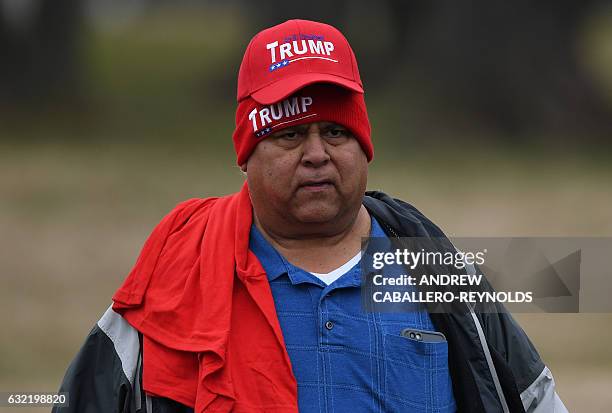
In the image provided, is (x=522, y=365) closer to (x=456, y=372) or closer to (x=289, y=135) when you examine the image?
(x=456, y=372)

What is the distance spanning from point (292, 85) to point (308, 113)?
0.06 meters

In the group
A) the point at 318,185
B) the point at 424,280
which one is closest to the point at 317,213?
the point at 318,185

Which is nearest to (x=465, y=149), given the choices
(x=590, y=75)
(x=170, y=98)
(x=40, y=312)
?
(x=590, y=75)

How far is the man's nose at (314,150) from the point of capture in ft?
6.98

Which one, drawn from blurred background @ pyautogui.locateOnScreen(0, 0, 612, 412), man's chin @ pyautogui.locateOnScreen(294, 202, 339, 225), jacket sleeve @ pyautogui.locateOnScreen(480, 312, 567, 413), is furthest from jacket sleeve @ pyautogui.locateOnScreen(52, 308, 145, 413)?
blurred background @ pyautogui.locateOnScreen(0, 0, 612, 412)

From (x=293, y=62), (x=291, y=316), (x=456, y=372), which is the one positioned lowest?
(x=456, y=372)

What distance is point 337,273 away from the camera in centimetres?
221

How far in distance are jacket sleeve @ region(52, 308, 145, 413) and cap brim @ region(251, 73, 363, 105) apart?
0.54 metres

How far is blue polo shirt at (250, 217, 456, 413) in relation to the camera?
210 cm

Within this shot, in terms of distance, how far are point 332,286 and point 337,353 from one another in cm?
14

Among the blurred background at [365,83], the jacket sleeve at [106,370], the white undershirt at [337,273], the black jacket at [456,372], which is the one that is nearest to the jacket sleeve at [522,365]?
the black jacket at [456,372]

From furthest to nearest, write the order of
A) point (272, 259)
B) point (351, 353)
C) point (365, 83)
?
point (365, 83)
point (272, 259)
point (351, 353)

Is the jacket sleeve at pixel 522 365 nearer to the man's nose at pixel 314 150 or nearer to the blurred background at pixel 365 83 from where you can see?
the man's nose at pixel 314 150

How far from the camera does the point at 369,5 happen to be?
982 centimetres
